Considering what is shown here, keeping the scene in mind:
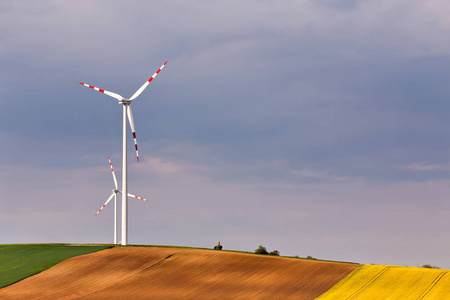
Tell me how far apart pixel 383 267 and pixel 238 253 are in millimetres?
18734

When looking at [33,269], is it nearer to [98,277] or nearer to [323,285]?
[98,277]

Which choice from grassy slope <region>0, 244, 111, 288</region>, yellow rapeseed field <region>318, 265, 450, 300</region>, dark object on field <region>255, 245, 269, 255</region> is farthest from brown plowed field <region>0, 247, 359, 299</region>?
dark object on field <region>255, 245, 269, 255</region>

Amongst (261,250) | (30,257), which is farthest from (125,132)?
(261,250)

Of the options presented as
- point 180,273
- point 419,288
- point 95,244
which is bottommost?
point 419,288

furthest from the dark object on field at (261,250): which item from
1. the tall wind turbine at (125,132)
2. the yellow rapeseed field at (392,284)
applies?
the tall wind turbine at (125,132)

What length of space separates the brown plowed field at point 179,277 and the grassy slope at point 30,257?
2869 millimetres

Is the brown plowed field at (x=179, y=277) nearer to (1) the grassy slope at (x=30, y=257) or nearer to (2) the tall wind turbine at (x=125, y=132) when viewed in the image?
(1) the grassy slope at (x=30, y=257)

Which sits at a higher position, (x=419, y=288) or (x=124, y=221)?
(x=124, y=221)

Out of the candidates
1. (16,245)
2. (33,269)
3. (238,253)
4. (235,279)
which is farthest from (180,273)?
(16,245)

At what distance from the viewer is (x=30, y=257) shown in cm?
8231

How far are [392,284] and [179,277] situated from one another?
23.0 m

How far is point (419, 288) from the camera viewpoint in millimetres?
56344

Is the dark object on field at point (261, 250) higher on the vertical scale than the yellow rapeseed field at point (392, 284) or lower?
higher

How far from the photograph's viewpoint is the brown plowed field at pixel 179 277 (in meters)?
57.7
